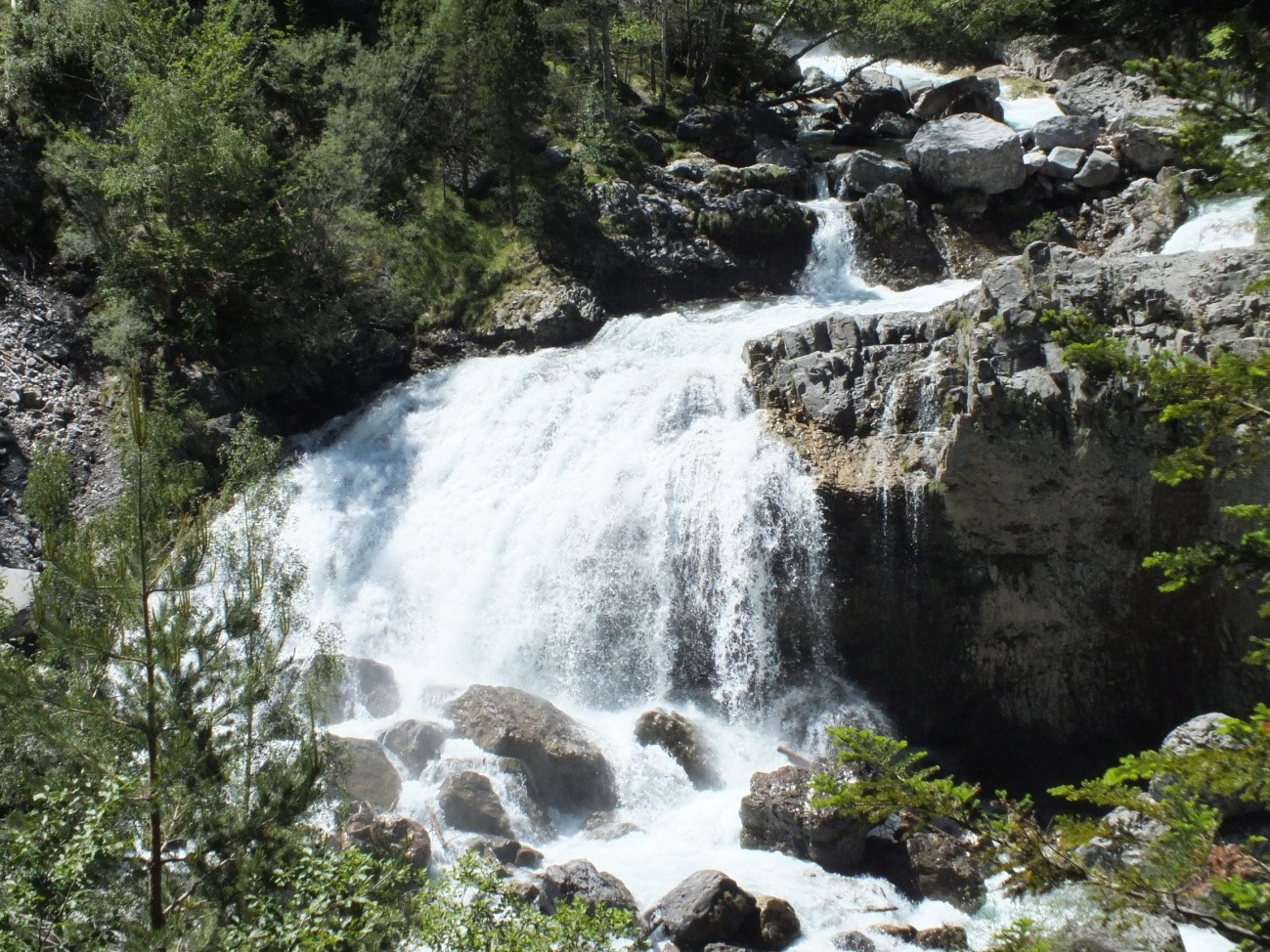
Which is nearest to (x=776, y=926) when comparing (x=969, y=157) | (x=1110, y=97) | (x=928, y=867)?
(x=928, y=867)

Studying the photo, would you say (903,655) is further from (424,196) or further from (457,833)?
(424,196)

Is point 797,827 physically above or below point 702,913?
above

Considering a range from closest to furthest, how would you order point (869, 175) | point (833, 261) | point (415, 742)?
point (415, 742), point (833, 261), point (869, 175)

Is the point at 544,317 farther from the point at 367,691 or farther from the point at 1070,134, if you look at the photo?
the point at 1070,134

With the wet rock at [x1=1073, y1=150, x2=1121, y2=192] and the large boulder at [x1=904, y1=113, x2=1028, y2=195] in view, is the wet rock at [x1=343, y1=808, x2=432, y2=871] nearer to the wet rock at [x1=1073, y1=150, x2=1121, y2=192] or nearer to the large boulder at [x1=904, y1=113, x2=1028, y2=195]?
the large boulder at [x1=904, y1=113, x2=1028, y2=195]

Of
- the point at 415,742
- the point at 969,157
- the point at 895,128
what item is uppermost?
the point at 895,128

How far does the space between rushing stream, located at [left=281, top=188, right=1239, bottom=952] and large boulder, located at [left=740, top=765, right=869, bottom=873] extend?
0.24 metres

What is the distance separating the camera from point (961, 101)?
1222 inches

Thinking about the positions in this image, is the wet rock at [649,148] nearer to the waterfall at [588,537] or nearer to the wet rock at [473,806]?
the waterfall at [588,537]

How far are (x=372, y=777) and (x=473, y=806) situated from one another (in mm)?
1606

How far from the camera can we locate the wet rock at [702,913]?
496 inches

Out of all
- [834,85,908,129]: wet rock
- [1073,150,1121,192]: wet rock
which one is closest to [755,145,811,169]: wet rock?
[834,85,908,129]: wet rock

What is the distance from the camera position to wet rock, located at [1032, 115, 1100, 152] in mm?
26047

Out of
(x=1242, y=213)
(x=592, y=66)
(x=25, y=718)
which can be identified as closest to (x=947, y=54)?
(x=592, y=66)
